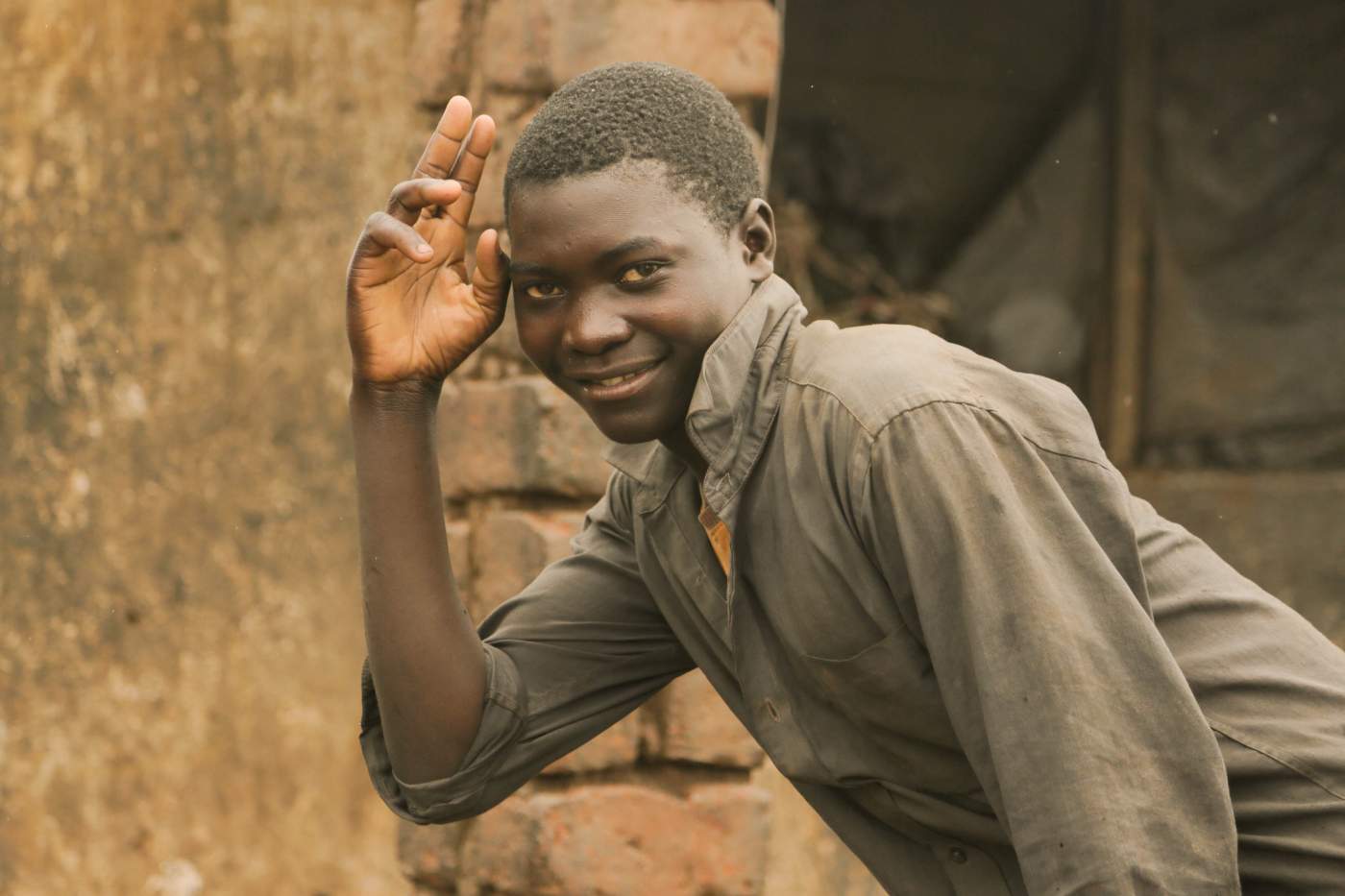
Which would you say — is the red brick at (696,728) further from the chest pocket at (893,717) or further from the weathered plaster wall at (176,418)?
the chest pocket at (893,717)

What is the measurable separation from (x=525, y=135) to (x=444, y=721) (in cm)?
74

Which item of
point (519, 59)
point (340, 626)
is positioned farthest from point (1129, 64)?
point (340, 626)

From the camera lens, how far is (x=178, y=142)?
371cm

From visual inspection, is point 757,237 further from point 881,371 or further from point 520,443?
point 520,443

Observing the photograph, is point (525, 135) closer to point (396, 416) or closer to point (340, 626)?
point (396, 416)

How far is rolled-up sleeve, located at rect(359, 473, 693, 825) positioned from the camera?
7.50ft

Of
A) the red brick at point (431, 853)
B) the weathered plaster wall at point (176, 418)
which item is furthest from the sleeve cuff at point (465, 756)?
the weathered plaster wall at point (176, 418)

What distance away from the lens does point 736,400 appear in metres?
1.96

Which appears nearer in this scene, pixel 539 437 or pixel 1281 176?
pixel 539 437

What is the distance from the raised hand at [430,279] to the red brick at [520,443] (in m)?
0.96

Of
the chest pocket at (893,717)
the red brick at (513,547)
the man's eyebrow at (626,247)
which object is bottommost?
the red brick at (513,547)

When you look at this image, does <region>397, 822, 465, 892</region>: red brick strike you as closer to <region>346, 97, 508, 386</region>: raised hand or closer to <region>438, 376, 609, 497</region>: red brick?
<region>438, 376, 609, 497</region>: red brick

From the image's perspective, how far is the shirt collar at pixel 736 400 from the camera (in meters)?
1.96

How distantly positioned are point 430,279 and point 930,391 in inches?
29.6
